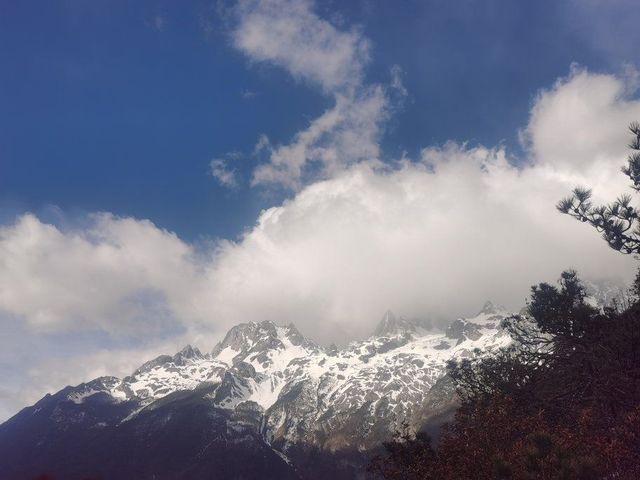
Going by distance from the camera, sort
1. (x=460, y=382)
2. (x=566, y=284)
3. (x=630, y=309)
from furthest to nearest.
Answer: (x=566, y=284) < (x=460, y=382) < (x=630, y=309)

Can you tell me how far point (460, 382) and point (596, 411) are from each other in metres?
16.0

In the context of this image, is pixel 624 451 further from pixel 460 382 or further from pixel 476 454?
pixel 460 382

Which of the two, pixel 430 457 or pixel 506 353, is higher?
pixel 506 353

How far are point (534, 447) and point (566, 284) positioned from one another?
2841cm

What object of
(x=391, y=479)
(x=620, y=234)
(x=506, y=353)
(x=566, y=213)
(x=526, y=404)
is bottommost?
(x=391, y=479)

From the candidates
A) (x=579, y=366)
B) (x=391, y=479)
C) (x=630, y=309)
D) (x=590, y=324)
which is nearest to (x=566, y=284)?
(x=590, y=324)

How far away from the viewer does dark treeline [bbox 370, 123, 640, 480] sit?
15.2 meters

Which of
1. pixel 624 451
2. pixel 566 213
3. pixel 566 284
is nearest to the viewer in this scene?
pixel 624 451

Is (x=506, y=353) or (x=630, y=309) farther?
(x=506, y=353)

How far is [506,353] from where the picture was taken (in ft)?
113

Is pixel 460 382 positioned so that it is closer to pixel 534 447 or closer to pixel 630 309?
pixel 630 309

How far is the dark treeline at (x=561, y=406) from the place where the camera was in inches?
599

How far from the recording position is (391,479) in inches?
962

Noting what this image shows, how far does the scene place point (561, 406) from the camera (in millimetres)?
24656
